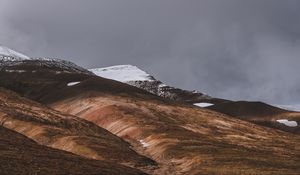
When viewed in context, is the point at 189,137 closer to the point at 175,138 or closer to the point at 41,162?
the point at 175,138

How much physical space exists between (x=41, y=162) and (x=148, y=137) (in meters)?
59.7

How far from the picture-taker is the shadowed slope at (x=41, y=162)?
64812 mm

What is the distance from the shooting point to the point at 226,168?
3413 inches

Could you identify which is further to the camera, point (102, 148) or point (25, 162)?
point (102, 148)

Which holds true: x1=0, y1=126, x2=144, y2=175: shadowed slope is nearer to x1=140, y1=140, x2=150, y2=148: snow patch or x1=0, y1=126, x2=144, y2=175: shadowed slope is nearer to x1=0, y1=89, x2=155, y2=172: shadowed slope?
x1=0, y1=89, x2=155, y2=172: shadowed slope

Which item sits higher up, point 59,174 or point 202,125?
point 202,125

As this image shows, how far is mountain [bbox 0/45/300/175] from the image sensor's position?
306ft

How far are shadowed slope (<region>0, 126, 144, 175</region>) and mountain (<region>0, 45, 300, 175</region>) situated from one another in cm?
119

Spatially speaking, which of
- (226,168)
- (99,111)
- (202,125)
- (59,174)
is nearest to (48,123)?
(99,111)

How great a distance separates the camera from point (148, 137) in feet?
428

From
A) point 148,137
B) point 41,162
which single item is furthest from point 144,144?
point 41,162

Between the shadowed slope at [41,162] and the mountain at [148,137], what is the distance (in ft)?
3.90

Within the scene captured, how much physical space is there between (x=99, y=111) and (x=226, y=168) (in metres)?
88.4

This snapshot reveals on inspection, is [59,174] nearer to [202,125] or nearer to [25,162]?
[25,162]
